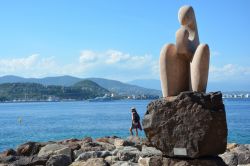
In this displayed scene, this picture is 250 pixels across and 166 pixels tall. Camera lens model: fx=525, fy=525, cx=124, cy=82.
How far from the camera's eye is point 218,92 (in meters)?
9.13

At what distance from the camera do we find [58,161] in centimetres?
1374

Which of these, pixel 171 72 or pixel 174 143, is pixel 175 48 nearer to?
pixel 171 72

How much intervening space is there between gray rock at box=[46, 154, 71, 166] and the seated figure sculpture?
200 inches

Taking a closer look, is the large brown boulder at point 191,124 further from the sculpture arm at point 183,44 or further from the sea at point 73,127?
the sea at point 73,127

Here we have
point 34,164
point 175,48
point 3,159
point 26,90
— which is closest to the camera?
point 175,48

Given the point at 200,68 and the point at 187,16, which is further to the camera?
the point at 187,16

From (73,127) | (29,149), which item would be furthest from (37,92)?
(29,149)

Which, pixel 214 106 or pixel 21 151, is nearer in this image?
pixel 214 106

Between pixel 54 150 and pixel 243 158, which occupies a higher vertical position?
pixel 54 150

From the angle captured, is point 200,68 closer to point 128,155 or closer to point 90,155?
point 128,155

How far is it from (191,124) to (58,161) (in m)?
5.72

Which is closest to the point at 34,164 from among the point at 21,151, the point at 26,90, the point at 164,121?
the point at 21,151

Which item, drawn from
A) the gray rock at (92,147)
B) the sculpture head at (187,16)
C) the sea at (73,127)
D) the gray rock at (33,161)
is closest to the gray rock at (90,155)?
the gray rock at (33,161)

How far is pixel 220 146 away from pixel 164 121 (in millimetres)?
1059
